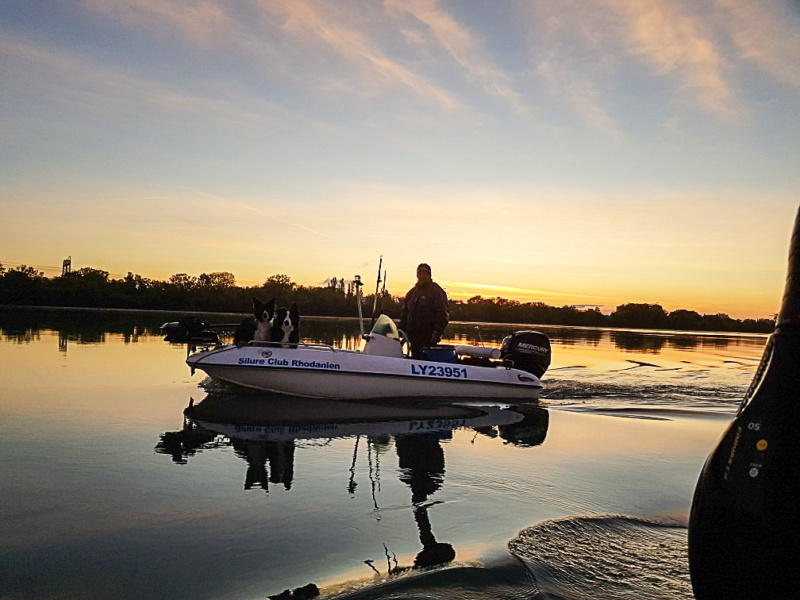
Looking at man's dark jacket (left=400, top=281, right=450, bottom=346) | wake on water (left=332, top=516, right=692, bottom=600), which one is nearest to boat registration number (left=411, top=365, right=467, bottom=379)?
man's dark jacket (left=400, top=281, right=450, bottom=346)

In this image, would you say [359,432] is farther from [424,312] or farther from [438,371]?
[424,312]

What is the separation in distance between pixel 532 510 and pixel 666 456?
3095mm

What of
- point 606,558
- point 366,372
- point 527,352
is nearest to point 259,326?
point 366,372

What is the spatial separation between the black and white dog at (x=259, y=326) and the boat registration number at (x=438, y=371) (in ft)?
8.29

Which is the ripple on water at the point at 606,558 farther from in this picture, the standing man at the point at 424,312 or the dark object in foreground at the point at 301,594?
the standing man at the point at 424,312

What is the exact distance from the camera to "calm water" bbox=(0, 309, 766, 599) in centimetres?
351

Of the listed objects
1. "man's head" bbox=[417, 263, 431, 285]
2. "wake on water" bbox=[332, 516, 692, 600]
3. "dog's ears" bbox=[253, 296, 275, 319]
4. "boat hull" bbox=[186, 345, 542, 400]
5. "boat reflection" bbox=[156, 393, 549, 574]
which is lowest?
"boat reflection" bbox=[156, 393, 549, 574]

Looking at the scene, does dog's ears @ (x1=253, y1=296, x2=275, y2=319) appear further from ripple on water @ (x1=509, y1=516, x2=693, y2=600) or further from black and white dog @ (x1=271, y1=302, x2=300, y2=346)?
ripple on water @ (x1=509, y1=516, x2=693, y2=600)

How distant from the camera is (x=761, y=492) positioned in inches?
66.7

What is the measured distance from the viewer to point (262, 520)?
447 centimetres

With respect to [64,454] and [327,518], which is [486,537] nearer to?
[327,518]

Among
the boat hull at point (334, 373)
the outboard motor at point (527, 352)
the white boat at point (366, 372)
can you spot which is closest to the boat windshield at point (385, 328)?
the white boat at point (366, 372)

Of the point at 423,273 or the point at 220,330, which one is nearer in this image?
the point at 423,273

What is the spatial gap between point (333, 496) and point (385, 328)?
21.5 ft
